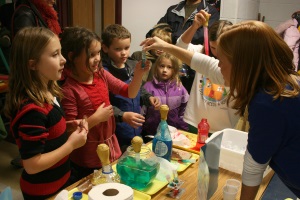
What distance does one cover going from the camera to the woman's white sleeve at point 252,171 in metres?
0.99

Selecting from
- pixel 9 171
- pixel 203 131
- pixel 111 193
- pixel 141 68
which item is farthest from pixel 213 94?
pixel 9 171

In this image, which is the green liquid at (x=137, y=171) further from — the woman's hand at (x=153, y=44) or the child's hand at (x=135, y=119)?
the woman's hand at (x=153, y=44)

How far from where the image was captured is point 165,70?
2.32 meters

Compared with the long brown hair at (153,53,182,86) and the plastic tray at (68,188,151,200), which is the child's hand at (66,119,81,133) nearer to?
the plastic tray at (68,188,151,200)

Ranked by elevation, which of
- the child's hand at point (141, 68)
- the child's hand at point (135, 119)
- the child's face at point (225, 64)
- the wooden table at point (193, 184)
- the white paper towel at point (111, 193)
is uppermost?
the child's face at point (225, 64)

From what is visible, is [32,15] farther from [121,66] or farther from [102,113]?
[102,113]

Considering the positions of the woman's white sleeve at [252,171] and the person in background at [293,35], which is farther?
the person in background at [293,35]

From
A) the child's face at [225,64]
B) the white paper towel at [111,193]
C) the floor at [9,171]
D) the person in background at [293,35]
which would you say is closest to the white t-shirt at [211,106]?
the child's face at [225,64]

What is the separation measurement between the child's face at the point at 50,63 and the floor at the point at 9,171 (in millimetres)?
1562

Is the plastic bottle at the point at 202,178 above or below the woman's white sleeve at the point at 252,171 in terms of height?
below

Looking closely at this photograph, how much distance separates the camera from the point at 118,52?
6.42 feet

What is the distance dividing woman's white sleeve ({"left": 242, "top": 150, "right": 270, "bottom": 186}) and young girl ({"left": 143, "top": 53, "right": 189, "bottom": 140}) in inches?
51.0

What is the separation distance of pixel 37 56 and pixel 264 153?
0.92 m

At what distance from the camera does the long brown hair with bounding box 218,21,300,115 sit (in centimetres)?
94
